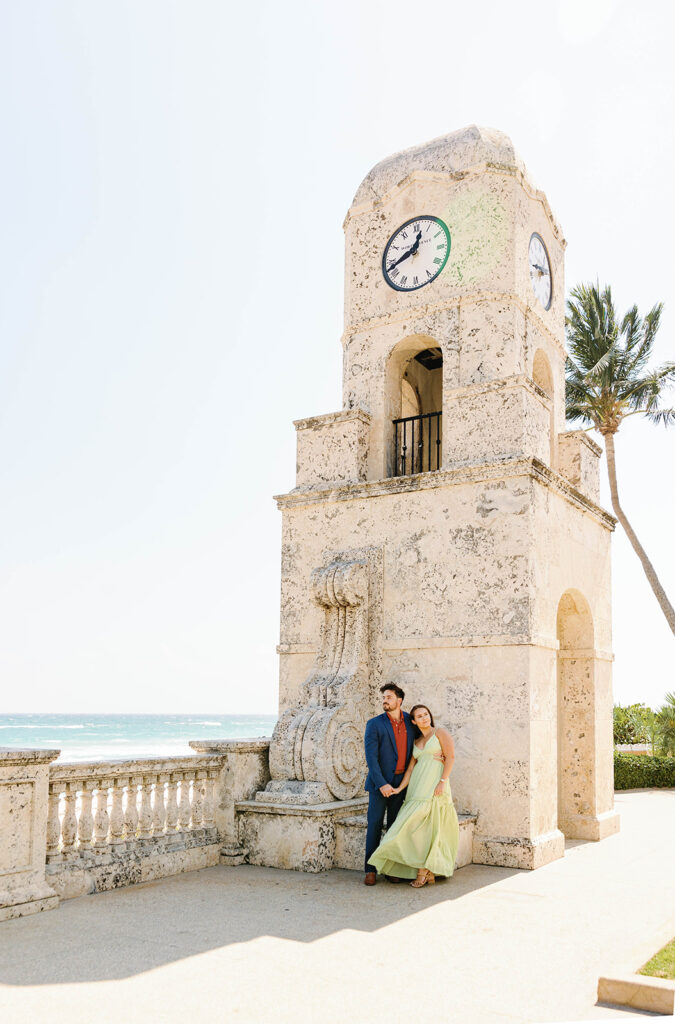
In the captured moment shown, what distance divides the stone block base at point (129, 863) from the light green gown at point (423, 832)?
1.74 m

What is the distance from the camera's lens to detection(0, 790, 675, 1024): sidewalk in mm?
4539

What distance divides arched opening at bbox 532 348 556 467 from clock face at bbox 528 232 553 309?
68cm

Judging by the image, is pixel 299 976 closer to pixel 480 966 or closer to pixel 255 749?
pixel 480 966

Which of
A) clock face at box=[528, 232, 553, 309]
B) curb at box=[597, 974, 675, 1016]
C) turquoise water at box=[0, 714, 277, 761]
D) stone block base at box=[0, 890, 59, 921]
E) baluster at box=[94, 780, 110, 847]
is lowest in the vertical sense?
turquoise water at box=[0, 714, 277, 761]

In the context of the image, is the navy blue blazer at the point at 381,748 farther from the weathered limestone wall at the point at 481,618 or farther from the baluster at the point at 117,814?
the baluster at the point at 117,814

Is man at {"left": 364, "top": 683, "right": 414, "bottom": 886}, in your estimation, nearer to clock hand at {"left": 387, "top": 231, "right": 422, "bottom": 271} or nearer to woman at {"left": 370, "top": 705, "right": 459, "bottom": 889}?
woman at {"left": 370, "top": 705, "right": 459, "bottom": 889}

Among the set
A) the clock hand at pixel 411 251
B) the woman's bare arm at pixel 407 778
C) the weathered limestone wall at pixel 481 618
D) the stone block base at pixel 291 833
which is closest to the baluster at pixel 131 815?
the stone block base at pixel 291 833

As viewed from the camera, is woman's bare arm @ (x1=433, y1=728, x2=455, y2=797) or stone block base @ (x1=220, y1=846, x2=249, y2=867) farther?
stone block base @ (x1=220, y1=846, x2=249, y2=867)

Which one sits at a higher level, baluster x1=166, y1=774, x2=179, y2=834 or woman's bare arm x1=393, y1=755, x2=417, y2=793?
woman's bare arm x1=393, y1=755, x2=417, y2=793

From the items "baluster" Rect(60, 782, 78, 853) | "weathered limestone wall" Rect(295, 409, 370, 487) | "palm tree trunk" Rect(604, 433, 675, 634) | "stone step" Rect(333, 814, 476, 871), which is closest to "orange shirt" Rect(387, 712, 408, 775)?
"stone step" Rect(333, 814, 476, 871)

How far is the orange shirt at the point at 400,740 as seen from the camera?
317 inches

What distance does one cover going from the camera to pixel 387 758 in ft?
26.3

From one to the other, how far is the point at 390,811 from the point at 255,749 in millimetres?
1700

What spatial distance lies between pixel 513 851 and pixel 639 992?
165 inches
